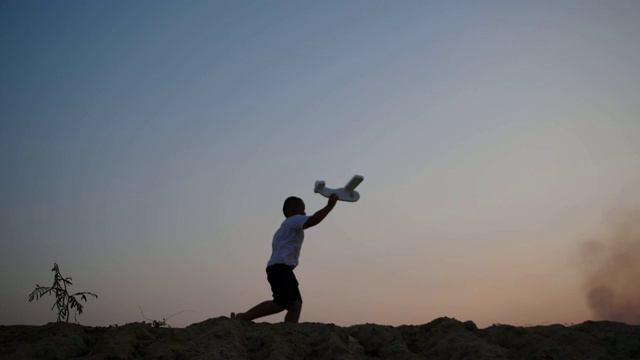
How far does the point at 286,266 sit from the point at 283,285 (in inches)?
9.0

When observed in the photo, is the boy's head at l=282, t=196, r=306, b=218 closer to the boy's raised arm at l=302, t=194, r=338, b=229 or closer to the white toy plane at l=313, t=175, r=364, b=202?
the white toy plane at l=313, t=175, r=364, b=202

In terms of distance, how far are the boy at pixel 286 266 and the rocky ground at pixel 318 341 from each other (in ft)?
4.67

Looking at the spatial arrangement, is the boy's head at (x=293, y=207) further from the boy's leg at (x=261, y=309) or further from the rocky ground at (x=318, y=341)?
the rocky ground at (x=318, y=341)

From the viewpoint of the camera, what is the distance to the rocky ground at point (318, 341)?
4.59 m

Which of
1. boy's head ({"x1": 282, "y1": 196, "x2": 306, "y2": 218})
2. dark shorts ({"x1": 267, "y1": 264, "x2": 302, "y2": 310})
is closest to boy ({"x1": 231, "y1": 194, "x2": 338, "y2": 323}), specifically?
dark shorts ({"x1": 267, "y1": 264, "x2": 302, "y2": 310})

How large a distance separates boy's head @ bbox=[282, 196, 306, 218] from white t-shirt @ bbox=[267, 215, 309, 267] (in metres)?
0.34

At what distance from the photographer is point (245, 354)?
4684 millimetres

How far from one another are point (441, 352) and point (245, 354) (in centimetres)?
147

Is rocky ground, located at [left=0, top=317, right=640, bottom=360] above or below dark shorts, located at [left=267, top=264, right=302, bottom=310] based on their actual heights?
below

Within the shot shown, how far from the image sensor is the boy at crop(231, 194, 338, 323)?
6.88 meters

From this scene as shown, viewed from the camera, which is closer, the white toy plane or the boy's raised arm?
the boy's raised arm

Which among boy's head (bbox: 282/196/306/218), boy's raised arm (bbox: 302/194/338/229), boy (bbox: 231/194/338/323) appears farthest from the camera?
boy's head (bbox: 282/196/306/218)

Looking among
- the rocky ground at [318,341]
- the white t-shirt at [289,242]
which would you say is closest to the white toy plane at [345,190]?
the white t-shirt at [289,242]

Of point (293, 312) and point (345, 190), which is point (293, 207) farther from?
point (293, 312)
